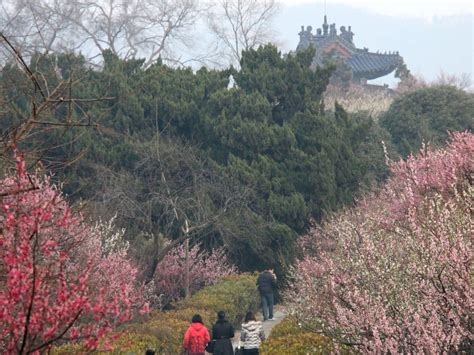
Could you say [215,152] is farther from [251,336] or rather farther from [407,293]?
[407,293]

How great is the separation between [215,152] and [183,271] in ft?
20.7

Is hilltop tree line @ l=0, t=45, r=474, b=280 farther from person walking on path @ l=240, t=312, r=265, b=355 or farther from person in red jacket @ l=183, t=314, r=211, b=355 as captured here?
person in red jacket @ l=183, t=314, r=211, b=355

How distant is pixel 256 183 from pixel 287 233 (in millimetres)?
2051

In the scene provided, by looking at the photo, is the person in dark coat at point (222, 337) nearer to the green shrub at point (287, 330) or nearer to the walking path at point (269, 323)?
the green shrub at point (287, 330)

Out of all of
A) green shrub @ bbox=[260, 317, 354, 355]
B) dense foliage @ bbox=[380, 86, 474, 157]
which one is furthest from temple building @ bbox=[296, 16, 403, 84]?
green shrub @ bbox=[260, 317, 354, 355]

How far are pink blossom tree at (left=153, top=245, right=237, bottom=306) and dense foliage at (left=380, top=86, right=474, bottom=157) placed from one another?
13.6 meters

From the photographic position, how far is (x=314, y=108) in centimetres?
3178

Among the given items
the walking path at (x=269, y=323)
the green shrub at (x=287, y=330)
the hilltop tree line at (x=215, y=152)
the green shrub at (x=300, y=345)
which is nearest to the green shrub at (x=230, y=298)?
the walking path at (x=269, y=323)

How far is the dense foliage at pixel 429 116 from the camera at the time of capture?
3859cm

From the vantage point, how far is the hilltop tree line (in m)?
26.9

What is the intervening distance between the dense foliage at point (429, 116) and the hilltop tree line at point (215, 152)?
4.51 metres

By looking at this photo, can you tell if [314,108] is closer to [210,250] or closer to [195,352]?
[210,250]

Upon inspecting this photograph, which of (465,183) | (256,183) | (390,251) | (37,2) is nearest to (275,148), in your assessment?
(256,183)

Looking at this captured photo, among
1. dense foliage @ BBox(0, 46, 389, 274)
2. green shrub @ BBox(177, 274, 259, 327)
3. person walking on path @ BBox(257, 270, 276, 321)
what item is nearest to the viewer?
green shrub @ BBox(177, 274, 259, 327)
